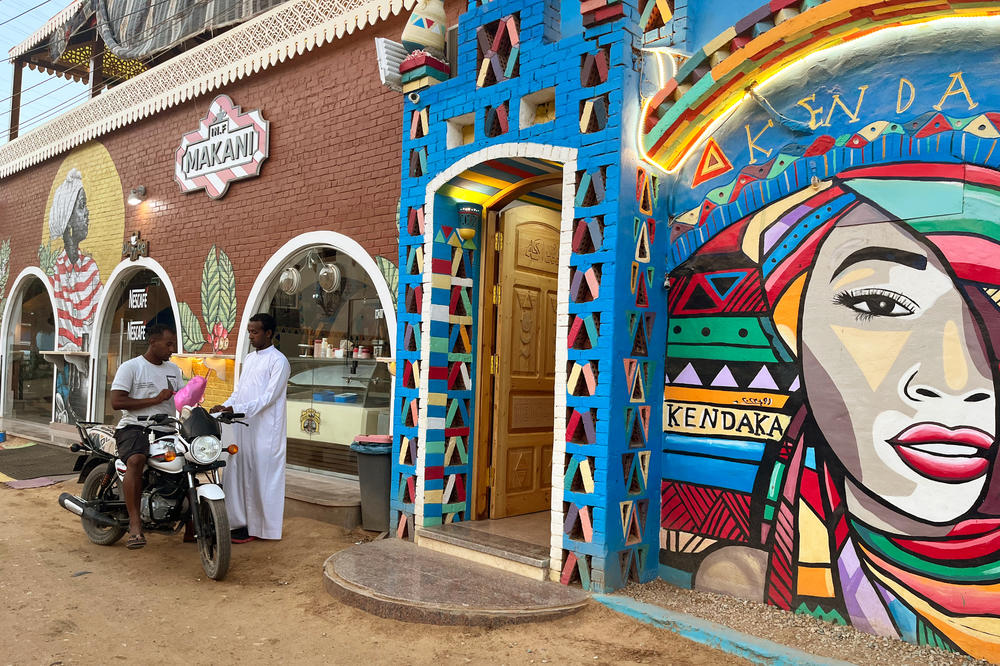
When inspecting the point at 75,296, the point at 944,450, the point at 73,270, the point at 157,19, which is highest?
the point at 157,19

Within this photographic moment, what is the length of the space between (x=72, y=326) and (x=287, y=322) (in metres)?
6.00

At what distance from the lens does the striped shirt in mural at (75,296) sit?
11688 mm

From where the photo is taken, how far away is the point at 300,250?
26.7 feet

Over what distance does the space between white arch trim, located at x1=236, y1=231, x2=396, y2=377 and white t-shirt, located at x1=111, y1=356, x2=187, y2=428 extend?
4.35ft

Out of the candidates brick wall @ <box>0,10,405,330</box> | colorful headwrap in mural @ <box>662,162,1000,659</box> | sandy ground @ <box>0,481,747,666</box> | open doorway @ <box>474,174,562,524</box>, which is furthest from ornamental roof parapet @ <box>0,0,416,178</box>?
sandy ground @ <box>0,481,747,666</box>

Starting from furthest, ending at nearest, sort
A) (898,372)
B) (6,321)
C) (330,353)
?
1. (6,321)
2. (330,353)
3. (898,372)

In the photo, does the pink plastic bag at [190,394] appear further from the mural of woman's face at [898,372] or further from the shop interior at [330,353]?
the mural of woman's face at [898,372]

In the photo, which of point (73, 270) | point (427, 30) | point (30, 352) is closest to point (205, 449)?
point (427, 30)

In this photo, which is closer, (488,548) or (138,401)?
(488,548)

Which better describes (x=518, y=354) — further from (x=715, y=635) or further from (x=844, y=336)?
(x=715, y=635)

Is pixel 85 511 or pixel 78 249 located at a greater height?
pixel 78 249

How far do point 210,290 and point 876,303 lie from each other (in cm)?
765

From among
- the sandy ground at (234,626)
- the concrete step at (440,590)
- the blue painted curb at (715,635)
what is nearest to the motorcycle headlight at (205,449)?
the sandy ground at (234,626)

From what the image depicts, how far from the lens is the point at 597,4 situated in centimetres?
464
